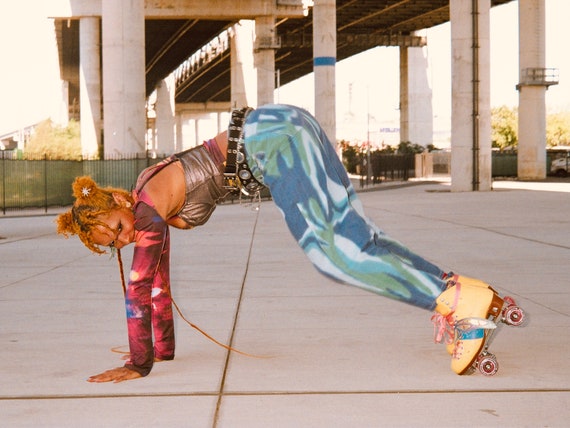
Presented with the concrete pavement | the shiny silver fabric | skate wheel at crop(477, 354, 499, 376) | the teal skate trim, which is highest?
the shiny silver fabric

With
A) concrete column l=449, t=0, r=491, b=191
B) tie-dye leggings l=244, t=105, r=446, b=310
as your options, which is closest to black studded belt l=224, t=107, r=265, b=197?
tie-dye leggings l=244, t=105, r=446, b=310

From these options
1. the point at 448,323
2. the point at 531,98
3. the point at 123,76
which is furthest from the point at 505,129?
the point at 448,323

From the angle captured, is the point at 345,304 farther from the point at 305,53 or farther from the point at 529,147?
the point at 305,53

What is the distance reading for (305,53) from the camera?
9794 cm

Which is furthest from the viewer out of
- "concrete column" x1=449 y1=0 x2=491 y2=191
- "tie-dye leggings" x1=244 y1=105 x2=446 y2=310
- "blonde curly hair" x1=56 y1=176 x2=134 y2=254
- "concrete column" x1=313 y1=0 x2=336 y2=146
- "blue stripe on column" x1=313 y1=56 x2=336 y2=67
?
"blue stripe on column" x1=313 y1=56 x2=336 y2=67

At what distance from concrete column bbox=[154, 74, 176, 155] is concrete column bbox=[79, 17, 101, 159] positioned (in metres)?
38.7

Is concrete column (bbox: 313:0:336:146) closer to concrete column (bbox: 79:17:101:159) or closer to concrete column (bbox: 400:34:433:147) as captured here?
concrete column (bbox: 79:17:101:159)

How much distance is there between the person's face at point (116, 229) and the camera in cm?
567

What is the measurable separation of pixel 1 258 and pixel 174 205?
9.67 metres

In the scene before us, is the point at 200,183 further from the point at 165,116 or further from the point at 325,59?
the point at 165,116

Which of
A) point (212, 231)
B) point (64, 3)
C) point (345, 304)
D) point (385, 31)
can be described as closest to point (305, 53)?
point (385, 31)

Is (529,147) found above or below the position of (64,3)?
below

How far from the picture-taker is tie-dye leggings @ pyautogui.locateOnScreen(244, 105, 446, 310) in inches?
209

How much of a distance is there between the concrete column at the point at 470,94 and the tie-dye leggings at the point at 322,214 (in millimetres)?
38120
